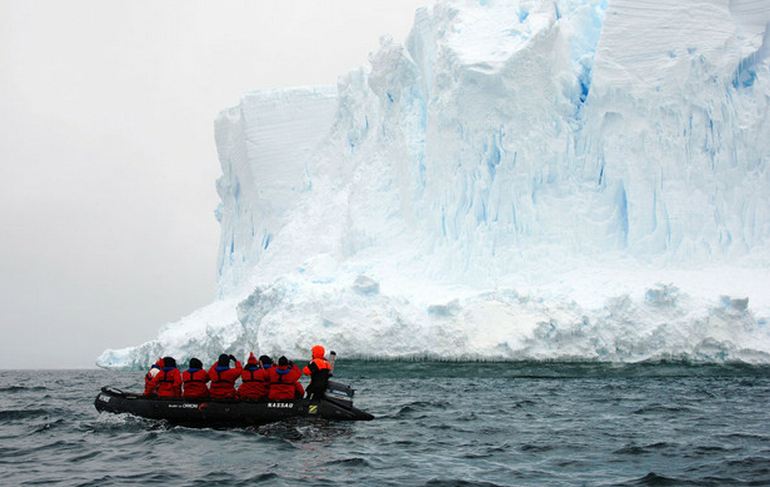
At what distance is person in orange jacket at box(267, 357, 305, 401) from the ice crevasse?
10.3 m

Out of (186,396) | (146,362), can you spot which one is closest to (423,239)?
(146,362)

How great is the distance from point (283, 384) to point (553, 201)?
1561 cm

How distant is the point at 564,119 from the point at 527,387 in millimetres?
11465

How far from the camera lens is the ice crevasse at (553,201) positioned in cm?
2177

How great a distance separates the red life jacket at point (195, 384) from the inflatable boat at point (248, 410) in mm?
130

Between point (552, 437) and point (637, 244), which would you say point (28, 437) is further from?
point (637, 244)

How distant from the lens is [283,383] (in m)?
12.2

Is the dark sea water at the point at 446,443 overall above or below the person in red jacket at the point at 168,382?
below

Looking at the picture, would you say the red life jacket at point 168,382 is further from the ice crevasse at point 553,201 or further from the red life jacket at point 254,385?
the ice crevasse at point 553,201

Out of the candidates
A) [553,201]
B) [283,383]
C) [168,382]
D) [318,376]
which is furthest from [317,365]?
[553,201]

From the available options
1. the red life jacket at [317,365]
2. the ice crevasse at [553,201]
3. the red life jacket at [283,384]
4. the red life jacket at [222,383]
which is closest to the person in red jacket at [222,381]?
the red life jacket at [222,383]

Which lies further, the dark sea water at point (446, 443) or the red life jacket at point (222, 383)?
the red life jacket at point (222, 383)

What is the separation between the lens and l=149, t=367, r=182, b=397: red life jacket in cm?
1260

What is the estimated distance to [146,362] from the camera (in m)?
32.8
